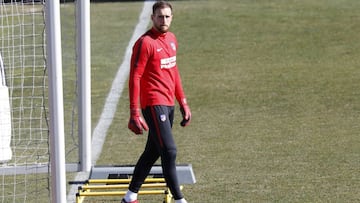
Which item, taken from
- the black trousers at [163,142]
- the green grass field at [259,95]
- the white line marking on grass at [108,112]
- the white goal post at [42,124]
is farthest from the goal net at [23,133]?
the black trousers at [163,142]

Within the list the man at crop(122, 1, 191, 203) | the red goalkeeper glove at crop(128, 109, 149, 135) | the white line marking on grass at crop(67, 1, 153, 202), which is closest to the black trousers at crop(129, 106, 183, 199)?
the man at crop(122, 1, 191, 203)

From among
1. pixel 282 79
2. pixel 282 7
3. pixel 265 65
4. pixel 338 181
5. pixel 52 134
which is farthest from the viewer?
pixel 282 7

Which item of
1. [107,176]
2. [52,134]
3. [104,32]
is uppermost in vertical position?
[52,134]

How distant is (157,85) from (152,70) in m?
0.14

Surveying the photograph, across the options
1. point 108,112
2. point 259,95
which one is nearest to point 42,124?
point 108,112

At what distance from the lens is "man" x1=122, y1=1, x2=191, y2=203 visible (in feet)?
28.9

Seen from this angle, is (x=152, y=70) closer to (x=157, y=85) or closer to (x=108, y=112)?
(x=157, y=85)

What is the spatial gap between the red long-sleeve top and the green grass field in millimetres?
1422

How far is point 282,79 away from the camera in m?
16.2

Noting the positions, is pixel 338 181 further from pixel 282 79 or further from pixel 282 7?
pixel 282 7

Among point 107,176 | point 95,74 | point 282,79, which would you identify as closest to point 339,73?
point 282,79

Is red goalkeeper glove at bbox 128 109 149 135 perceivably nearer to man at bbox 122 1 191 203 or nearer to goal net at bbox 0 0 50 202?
man at bbox 122 1 191 203

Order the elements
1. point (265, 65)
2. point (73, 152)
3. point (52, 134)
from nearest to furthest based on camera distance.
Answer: point (52, 134) < point (73, 152) < point (265, 65)

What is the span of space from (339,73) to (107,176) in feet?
23.0
